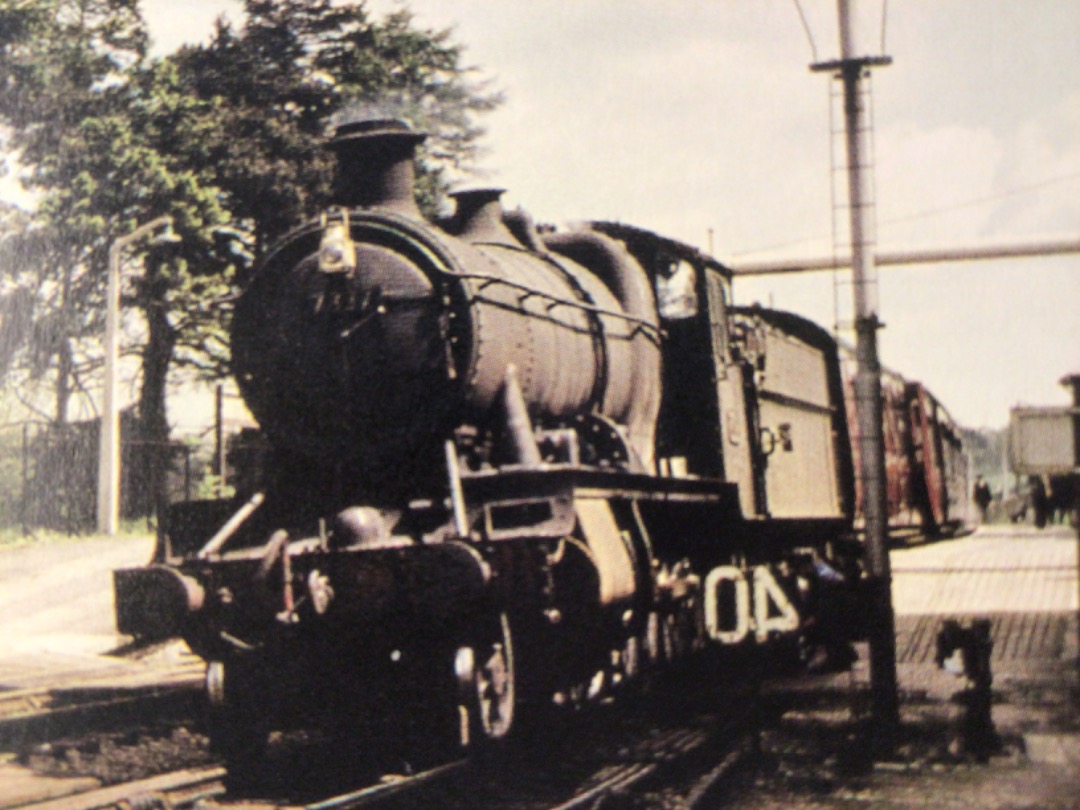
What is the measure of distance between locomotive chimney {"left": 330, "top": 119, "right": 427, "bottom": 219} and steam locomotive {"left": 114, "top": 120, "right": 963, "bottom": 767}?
0.01 m

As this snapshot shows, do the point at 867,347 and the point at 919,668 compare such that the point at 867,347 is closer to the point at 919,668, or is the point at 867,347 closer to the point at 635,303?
the point at 635,303

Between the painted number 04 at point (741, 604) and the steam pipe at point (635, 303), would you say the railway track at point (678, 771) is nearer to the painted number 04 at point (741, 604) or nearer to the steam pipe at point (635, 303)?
the painted number 04 at point (741, 604)

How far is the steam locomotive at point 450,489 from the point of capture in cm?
536

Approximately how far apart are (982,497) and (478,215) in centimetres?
810

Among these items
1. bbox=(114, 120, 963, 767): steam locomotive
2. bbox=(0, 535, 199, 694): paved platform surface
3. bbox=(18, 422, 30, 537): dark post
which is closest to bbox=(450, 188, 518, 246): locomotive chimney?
bbox=(114, 120, 963, 767): steam locomotive

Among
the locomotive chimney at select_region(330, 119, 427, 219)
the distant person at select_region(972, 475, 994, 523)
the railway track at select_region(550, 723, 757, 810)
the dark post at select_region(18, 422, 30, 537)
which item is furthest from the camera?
the distant person at select_region(972, 475, 994, 523)

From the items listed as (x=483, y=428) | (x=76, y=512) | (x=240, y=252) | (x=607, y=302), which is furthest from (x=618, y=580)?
A: (x=76, y=512)

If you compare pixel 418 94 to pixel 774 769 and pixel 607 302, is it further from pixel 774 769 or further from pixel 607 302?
pixel 774 769

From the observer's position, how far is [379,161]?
6.42 meters

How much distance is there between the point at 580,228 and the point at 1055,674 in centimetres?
425

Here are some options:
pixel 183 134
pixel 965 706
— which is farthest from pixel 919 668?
pixel 183 134

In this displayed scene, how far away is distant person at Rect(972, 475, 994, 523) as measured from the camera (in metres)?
12.4

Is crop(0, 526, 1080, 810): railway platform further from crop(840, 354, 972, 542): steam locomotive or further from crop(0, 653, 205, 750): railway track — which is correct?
crop(840, 354, 972, 542): steam locomotive

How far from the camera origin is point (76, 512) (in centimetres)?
936
